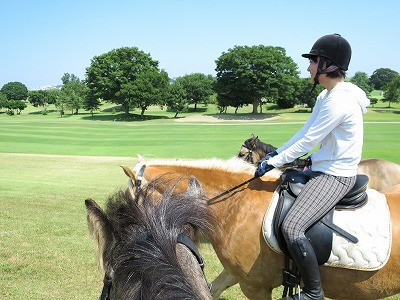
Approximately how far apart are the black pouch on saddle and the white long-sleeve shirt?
10.3 inches

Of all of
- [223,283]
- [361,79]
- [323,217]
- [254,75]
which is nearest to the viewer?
[323,217]

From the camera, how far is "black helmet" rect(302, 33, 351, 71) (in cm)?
360

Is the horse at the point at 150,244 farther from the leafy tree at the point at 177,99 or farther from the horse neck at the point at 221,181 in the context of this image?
the leafy tree at the point at 177,99

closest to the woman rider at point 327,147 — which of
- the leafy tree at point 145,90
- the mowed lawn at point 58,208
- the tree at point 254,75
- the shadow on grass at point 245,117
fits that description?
the mowed lawn at point 58,208

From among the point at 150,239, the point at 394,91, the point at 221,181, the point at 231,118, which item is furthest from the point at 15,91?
the point at 150,239

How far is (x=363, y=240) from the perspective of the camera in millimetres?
3654

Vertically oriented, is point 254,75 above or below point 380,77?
below

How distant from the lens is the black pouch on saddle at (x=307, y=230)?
3.63 meters

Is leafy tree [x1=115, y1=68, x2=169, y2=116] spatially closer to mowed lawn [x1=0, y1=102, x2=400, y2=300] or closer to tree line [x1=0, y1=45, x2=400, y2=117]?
tree line [x1=0, y1=45, x2=400, y2=117]

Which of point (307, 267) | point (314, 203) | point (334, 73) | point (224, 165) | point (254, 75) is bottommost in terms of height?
point (307, 267)

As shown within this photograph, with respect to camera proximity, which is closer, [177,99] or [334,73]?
[334,73]

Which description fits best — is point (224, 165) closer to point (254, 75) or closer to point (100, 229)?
point (100, 229)

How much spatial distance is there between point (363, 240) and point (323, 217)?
43 cm

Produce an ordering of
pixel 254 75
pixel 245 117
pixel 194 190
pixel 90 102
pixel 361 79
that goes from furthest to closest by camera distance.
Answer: pixel 361 79 < pixel 90 102 < pixel 254 75 < pixel 245 117 < pixel 194 190
